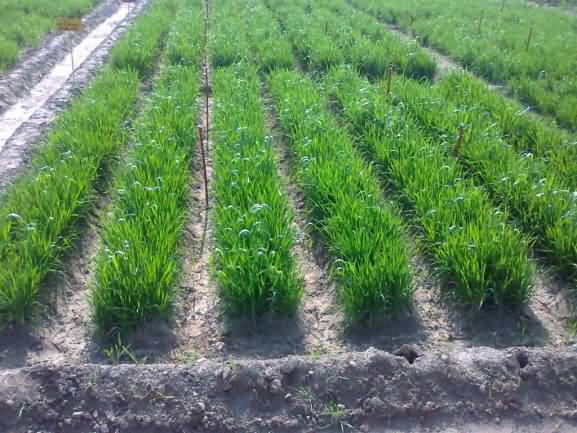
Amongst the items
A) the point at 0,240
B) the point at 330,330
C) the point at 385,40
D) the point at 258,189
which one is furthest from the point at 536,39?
the point at 0,240

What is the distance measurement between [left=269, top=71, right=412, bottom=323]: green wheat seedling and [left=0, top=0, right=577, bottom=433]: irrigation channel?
2 cm

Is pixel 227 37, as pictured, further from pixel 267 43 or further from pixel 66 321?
pixel 66 321

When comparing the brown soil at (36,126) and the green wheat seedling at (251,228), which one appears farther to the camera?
the brown soil at (36,126)

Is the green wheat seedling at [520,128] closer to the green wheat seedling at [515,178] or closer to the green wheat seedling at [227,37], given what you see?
the green wheat seedling at [515,178]

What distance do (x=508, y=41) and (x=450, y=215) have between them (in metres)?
7.03

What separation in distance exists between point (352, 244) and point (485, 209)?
104cm

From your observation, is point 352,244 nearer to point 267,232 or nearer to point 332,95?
point 267,232

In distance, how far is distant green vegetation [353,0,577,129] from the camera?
6527mm

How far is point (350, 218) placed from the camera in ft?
11.3

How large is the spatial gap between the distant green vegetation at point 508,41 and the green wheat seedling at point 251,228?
11.6ft

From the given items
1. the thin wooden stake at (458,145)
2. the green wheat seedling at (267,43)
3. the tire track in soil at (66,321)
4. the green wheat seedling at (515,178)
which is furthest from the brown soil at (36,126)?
the green wheat seedling at (515,178)

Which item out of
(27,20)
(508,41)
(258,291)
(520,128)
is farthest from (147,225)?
(27,20)

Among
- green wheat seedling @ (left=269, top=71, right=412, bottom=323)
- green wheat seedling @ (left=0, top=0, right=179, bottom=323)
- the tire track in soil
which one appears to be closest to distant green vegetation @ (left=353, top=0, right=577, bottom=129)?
green wheat seedling @ (left=269, top=71, right=412, bottom=323)

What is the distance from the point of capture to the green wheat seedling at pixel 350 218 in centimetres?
292
